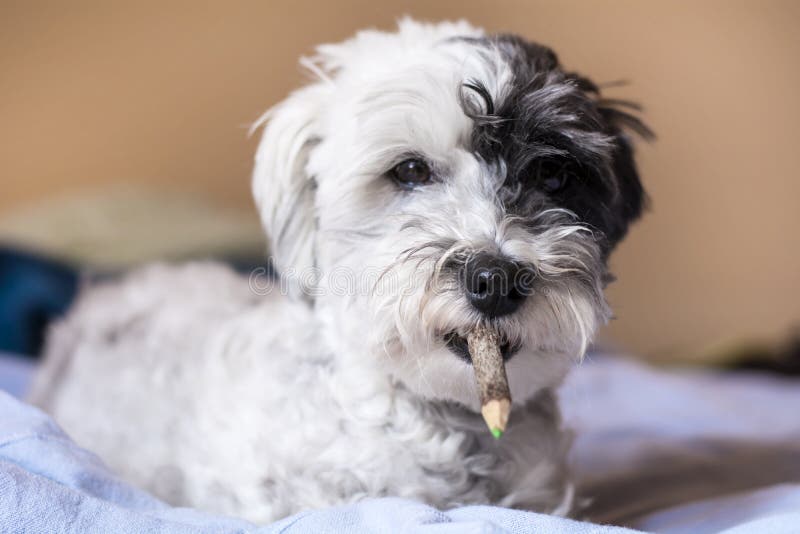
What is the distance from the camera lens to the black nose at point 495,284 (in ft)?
4.19

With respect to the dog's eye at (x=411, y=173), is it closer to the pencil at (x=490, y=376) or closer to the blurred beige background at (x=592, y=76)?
the pencil at (x=490, y=376)

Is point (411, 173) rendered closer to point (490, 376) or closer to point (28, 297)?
point (490, 376)

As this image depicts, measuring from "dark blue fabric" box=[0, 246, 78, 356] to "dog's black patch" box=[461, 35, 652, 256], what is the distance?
7.24 ft

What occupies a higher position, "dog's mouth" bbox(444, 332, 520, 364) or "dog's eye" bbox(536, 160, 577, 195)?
"dog's eye" bbox(536, 160, 577, 195)

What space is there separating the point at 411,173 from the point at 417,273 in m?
0.27

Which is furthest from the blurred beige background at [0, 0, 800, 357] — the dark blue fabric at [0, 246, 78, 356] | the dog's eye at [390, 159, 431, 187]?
the dog's eye at [390, 159, 431, 187]

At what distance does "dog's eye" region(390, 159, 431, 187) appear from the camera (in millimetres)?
1519

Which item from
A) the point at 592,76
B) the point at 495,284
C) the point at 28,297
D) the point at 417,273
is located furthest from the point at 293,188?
the point at 592,76

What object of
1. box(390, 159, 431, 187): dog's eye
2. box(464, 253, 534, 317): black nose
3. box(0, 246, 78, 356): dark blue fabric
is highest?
box(390, 159, 431, 187): dog's eye

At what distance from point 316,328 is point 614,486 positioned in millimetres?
882

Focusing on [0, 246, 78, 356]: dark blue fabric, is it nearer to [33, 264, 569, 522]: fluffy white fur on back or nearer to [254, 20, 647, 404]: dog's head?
[33, 264, 569, 522]: fluffy white fur on back

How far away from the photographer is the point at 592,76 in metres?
4.21

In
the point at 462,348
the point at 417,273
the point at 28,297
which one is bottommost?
the point at 28,297

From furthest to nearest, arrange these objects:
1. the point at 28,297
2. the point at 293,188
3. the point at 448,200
Answer: the point at 28,297, the point at 293,188, the point at 448,200
